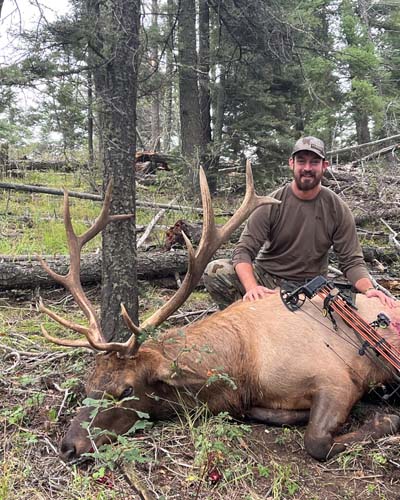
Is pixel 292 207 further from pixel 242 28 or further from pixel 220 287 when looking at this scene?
pixel 242 28

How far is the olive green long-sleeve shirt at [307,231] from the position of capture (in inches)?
165

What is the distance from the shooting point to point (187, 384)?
127 inches

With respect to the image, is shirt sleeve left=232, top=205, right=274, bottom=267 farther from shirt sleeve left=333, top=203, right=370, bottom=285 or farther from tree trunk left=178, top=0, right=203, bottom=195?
tree trunk left=178, top=0, right=203, bottom=195

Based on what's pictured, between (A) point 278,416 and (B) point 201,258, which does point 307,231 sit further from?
(A) point 278,416

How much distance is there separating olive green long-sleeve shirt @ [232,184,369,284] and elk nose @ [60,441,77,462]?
195 centimetres

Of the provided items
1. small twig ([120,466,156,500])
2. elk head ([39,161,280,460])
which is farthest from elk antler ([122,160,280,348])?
small twig ([120,466,156,500])

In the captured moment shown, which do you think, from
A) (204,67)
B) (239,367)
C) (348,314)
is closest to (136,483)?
(239,367)

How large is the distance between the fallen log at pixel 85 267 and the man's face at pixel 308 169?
6.78 ft

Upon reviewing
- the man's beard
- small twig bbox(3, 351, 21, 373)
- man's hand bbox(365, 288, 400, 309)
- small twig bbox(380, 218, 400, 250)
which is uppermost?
the man's beard

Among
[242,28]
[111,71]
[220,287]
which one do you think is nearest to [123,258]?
[220,287]

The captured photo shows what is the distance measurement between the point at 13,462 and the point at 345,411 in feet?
6.19

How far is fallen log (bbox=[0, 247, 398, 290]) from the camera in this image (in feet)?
17.3

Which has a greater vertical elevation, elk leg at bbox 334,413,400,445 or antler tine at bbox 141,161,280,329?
antler tine at bbox 141,161,280,329

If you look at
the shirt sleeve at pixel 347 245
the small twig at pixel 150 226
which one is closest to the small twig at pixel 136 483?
the shirt sleeve at pixel 347 245
